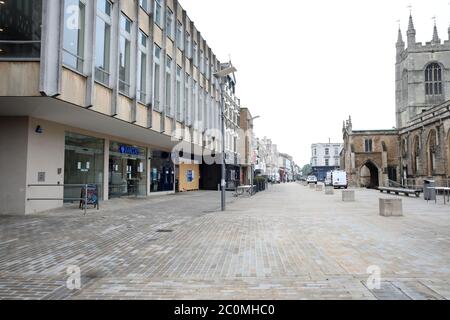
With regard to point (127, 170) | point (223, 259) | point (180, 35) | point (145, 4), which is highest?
point (180, 35)

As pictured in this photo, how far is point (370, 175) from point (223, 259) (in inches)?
2644

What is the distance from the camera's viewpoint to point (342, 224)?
1165 cm

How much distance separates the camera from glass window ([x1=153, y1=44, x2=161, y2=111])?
66.7 ft

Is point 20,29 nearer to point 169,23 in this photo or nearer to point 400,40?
point 169,23

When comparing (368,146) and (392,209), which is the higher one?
(368,146)

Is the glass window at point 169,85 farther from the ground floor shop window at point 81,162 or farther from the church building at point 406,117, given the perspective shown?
the church building at point 406,117

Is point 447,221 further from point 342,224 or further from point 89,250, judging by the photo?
point 89,250

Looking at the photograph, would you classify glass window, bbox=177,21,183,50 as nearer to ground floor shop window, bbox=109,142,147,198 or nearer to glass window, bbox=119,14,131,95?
glass window, bbox=119,14,131,95

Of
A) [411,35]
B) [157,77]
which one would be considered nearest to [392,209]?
[157,77]

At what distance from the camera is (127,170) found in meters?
22.8

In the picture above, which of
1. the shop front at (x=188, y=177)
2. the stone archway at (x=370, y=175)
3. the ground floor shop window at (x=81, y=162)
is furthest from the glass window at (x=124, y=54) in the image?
the stone archway at (x=370, y=175)

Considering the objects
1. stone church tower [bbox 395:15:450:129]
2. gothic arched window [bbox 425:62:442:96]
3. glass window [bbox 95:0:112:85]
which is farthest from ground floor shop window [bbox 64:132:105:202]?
gothic arched window [bbox 425:62:442:96]

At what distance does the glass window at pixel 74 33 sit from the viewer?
12.4 metres

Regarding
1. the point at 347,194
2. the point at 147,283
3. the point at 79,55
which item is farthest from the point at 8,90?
the point at 347,194
